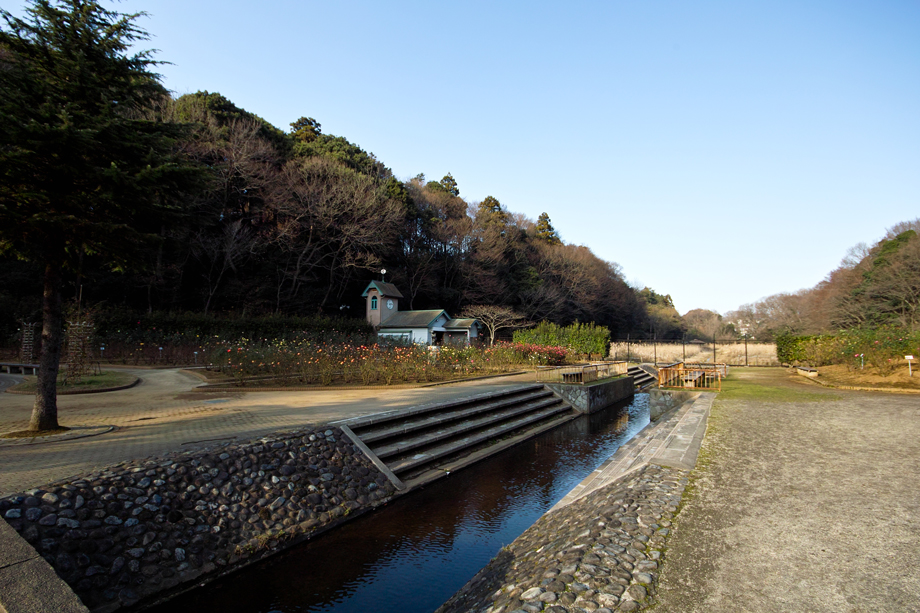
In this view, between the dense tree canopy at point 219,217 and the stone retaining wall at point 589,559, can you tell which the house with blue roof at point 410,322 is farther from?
the stone retaining wall at point 589,559

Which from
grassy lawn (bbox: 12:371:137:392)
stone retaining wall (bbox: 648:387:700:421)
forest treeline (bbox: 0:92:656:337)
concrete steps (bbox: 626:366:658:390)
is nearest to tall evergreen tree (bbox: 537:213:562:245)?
forest treeline (bbox: 0:92:656:337)

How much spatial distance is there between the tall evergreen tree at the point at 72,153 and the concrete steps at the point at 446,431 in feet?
14.8

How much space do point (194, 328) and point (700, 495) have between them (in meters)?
22.1

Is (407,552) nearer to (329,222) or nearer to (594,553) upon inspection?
(594,553)

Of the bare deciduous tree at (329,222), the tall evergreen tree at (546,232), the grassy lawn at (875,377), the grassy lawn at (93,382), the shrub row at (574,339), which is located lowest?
the grassy lawn at (93,382)

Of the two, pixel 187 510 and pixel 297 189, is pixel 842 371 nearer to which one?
pixel 187 510

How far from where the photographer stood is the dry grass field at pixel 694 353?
1203 inches

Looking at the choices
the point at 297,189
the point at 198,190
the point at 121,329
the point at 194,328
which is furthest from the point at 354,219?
the point at 198,190

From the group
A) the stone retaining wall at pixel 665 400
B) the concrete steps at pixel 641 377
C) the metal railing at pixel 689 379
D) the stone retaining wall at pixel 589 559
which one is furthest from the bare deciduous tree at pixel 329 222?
the stone retaining wall at pixel 589 559

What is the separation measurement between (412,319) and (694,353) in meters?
21.9

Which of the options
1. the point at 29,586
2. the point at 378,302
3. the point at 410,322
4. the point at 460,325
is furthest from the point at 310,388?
the point at 378,302

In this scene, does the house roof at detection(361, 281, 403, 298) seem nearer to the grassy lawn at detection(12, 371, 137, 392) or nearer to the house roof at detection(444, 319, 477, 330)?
the house roof at detection(444, 319, 477, 330)

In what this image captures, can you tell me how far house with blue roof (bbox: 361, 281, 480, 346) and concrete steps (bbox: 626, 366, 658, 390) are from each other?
32.6ft

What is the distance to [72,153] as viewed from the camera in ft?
18.9
